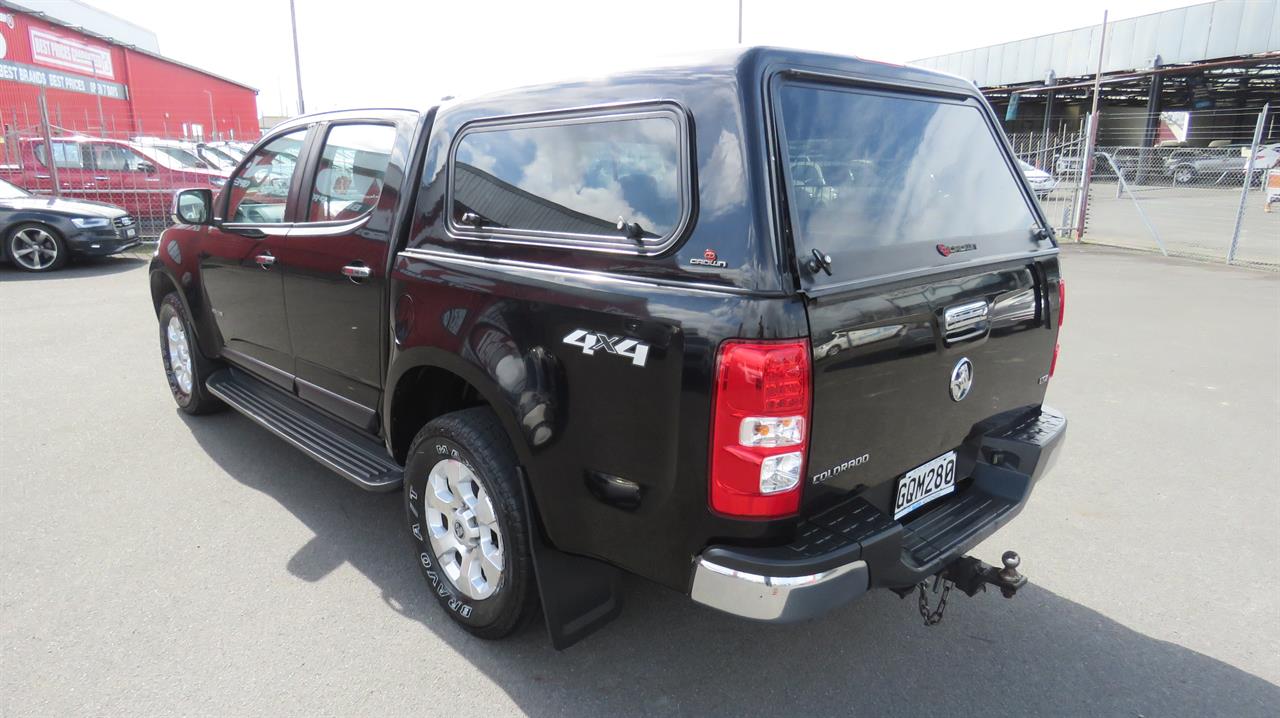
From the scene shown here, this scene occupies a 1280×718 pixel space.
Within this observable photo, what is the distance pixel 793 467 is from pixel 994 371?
1.10m

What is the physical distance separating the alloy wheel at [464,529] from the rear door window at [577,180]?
0.90 meters

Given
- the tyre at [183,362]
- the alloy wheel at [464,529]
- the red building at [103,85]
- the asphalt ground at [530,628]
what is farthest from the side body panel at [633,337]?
the red building at [103,85]

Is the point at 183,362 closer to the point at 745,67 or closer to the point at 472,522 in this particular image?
the point at 472,522

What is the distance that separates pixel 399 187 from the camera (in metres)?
3.31

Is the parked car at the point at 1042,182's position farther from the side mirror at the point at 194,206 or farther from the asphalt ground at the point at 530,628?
the side mirror at the point at 194,206

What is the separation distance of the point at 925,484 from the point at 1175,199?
77.9ft

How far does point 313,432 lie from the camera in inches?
157

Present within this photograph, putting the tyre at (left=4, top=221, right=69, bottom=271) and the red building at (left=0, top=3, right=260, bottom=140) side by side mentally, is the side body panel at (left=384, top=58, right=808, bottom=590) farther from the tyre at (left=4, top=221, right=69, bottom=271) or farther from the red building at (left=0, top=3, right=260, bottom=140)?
the red building at (left=0, top=3, right=260, bottom=140)

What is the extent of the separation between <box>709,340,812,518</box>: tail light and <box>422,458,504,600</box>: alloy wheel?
3.15 ft

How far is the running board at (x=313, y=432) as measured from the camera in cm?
347

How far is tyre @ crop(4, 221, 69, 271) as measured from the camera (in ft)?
37.9

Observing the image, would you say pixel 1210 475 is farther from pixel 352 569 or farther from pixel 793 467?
pixel 352 569

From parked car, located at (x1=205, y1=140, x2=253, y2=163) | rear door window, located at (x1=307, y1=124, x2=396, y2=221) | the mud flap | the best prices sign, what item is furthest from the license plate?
the best prices sign

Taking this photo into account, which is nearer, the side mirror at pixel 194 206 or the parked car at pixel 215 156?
the side mirror at pixel 194 206
